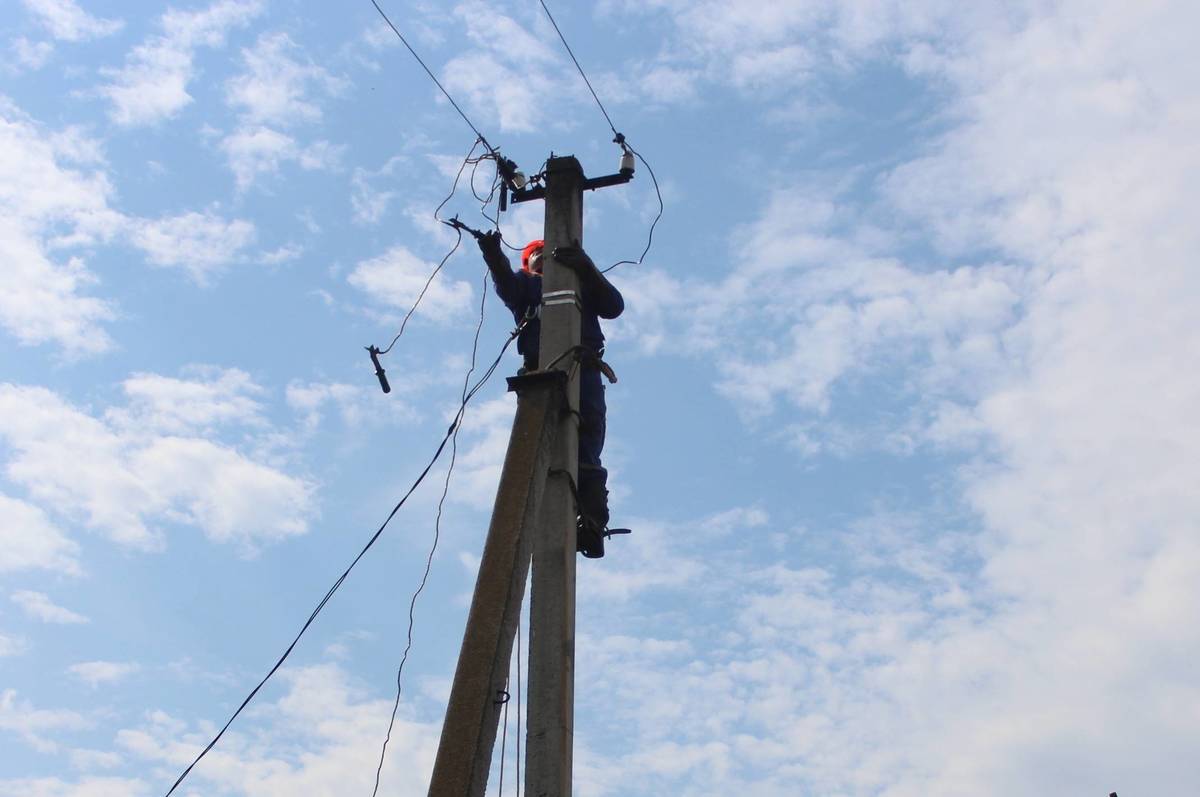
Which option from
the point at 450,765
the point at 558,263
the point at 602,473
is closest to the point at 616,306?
the point at 558,263

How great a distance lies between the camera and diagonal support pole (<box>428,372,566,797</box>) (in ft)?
17.2

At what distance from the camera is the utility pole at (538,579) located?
5375 millimetres

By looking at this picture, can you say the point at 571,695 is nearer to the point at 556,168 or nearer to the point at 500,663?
the point at 500,663

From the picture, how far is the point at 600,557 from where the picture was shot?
7328mm

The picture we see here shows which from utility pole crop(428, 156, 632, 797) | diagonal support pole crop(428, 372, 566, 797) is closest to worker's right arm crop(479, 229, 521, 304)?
utility pole crop(428, 156, 632, 797)

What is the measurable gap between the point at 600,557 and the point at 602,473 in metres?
0.44

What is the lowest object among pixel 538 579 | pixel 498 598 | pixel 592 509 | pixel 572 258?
pixel 498 598

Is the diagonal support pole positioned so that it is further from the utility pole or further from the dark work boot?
the dark work boot

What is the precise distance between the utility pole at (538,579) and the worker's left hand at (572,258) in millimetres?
32

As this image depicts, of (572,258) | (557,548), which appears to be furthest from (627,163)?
(557,548)

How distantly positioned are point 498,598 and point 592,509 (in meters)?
1.52

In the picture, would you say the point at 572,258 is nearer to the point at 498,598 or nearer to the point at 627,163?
the point at 627,163

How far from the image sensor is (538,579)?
21.4 ft

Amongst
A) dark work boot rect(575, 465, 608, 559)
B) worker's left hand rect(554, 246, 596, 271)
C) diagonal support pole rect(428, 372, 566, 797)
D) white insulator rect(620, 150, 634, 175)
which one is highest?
white insulator rect(620, 150, 634, 175)
